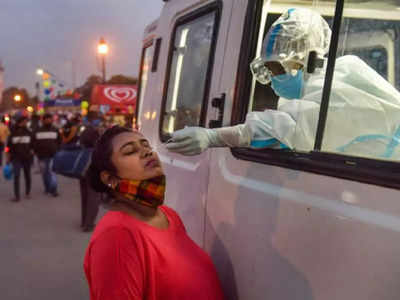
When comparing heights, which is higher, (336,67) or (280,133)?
(336,67)

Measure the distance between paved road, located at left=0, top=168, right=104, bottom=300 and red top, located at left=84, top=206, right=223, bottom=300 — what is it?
293 cm

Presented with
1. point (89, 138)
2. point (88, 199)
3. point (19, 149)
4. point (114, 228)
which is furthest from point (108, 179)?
point (19, 149)

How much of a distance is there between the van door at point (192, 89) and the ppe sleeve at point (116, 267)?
2.68 feet

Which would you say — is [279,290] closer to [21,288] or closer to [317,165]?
[317,165]

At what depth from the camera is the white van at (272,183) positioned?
4.53 ft

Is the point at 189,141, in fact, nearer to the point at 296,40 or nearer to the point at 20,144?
the point at 296,40

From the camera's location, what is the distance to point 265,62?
1.85m

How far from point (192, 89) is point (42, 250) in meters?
4.03

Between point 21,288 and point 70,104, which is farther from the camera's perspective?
point 70,104

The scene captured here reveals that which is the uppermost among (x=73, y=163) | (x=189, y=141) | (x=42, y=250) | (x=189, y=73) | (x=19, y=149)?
(x=189, y=73)

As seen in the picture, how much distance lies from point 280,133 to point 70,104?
136 ft

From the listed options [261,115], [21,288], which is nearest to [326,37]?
[261,115]

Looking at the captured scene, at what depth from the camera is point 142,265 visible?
5.62ft

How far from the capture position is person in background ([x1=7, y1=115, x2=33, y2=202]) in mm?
9203
